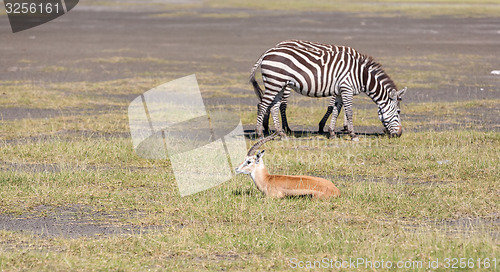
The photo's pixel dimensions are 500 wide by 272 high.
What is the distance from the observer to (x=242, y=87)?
25.7 meters

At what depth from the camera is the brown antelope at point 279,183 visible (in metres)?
10.3

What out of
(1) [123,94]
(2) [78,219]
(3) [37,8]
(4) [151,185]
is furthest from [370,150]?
(3) [37,8]

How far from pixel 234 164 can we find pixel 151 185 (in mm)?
2088

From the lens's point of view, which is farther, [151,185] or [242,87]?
[242,87]

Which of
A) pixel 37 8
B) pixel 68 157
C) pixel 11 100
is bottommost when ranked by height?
pixel 37 8

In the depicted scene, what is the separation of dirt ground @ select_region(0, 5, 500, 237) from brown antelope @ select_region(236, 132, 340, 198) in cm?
906

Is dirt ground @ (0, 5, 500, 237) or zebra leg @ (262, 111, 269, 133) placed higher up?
zebra leg @ (262, 111, 269, 133)

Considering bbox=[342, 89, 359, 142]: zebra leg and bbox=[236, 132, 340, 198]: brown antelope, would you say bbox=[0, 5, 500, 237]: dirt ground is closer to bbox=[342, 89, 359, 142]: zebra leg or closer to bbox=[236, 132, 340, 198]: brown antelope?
bbox=[342, 89, 359, 142]: zebra leg

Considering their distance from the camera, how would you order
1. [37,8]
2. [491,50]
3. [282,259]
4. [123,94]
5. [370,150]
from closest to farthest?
[282,259] → [370,150] → [123,94] → [491,50] → [37,8]

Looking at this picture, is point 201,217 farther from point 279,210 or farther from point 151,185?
point 151,185

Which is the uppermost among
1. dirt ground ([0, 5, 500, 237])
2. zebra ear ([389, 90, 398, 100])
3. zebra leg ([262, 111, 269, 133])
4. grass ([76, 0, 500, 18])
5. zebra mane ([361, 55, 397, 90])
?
zebra mane ([361, 55, 397, 90])

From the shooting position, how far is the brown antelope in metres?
10.3

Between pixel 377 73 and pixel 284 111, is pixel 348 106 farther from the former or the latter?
pixel 284 111

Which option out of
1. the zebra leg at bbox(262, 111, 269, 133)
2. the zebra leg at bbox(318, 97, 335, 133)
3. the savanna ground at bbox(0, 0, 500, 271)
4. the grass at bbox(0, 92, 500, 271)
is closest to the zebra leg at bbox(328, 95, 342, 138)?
the zebra leg at bbox(318, 97, 335, 133)
